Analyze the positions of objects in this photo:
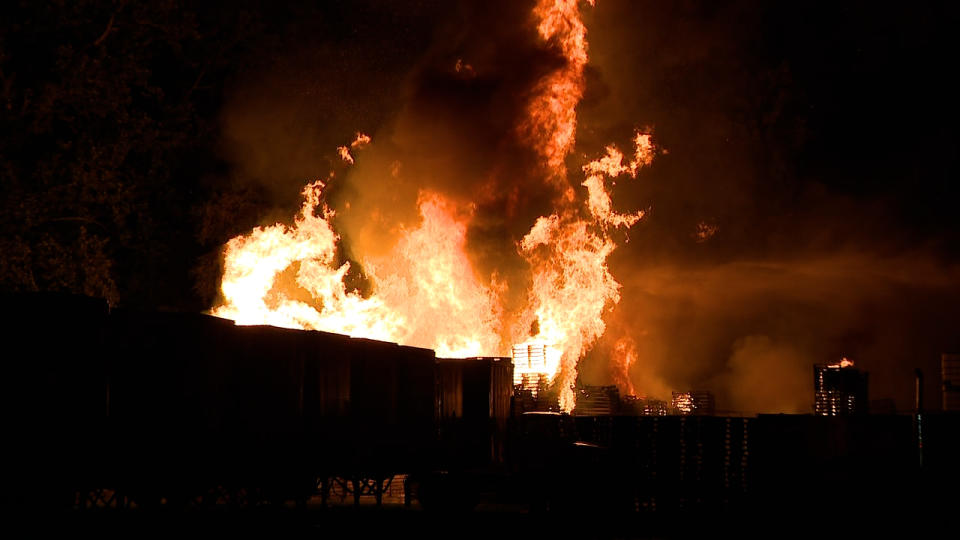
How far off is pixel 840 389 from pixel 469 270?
1175 centimetres

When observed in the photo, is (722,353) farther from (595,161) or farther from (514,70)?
(514,70)

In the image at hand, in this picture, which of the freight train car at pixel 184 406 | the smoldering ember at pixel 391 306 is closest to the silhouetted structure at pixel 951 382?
the smoldering ember at pixel 391 306

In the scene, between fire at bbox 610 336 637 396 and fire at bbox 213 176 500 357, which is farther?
fire at bbox 610 336 637 396

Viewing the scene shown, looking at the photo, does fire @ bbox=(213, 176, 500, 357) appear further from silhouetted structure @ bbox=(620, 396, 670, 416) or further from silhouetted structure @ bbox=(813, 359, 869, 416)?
silhouetted structure @ bbox=(813, 359, 869, 416)

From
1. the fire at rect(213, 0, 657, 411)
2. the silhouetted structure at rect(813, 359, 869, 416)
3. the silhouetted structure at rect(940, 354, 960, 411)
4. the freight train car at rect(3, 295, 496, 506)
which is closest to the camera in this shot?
the freight train car at rect(3, 295, 496, 506)

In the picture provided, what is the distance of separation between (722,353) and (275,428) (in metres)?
27.0

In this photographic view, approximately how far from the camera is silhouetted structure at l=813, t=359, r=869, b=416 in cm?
2798

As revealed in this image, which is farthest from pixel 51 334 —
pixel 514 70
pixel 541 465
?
pixel 514 70

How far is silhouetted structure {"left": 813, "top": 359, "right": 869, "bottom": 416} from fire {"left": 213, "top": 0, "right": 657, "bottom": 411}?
7.98 metres

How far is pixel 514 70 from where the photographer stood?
31.2 m

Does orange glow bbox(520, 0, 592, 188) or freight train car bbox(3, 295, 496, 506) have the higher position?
orange glow bbox(520, 0, 592, 188)

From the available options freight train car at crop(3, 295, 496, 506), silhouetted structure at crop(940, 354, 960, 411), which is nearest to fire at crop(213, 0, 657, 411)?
freight train car at crop(3, 295, 496, 506)

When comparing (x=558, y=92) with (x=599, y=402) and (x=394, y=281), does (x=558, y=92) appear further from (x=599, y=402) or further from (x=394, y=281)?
(x=599, y=402)

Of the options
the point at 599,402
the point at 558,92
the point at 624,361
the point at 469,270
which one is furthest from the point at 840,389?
the point at 558,92
